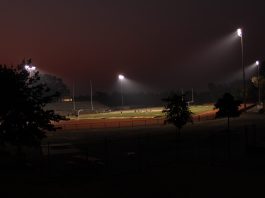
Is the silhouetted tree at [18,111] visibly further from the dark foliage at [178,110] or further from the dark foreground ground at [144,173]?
the dark foliage at [178,110]

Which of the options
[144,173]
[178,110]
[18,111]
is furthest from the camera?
[178,110]

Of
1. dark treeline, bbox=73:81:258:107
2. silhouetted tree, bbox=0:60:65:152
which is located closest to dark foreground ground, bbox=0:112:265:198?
silhouetted tree, bbox=0:60:65:152

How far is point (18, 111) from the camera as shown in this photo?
2384 cm

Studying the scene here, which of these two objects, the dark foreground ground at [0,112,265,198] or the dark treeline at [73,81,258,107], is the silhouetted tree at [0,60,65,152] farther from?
the dark treeline at [73,81,258,107]

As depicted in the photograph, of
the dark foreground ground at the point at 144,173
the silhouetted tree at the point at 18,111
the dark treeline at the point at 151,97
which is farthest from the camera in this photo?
the dark treeline at the point at 151,97

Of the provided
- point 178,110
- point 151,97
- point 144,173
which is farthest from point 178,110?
point 151,97

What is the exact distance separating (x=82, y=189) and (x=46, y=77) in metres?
168

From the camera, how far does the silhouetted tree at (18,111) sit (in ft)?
77.5

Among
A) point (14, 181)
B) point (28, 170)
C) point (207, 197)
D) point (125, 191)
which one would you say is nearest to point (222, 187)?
point (207, 197)

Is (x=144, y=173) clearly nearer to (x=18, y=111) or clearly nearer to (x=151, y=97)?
(x=18, y=111)

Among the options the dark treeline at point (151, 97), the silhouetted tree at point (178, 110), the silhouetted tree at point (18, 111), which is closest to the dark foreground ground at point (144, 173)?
the silhouetted tree at point (18, 111)

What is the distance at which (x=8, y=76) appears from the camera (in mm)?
23812

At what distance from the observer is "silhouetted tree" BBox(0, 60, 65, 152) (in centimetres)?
2361

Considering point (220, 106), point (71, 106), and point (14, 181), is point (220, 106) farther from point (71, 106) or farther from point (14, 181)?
point (71, 106)
